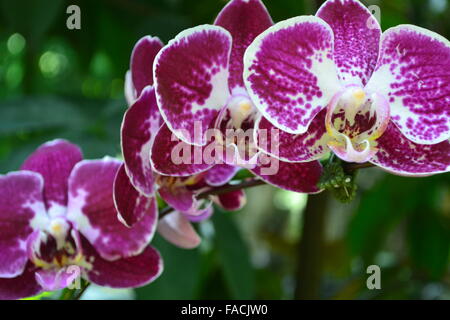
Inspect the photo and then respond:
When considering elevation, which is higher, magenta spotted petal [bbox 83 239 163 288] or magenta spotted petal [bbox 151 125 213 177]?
magenta spotted petal [bbox 151 125 213 177]

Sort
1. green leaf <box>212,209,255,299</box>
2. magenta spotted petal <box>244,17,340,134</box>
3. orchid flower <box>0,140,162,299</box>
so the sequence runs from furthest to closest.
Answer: green leaf <box>212,209,255,299</box>
orchid flower <box>0,140,162,299</box>
magenta spotted petal <box>244,17,340,134</box>

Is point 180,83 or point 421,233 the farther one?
point 421,233

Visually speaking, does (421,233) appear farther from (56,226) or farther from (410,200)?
(56,226)

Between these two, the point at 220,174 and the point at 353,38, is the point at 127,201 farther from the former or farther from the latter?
the point at 353,38

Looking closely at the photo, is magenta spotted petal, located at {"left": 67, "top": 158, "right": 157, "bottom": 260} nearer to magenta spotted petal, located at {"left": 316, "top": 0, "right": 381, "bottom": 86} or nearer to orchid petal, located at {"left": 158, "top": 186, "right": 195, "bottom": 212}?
orchid petal, located at {"left": 158, "top": 186, "right": 195, "bottom": 212}

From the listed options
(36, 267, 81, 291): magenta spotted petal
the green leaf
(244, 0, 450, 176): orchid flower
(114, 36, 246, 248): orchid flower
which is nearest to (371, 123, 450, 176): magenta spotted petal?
(244, 0, 450, 176): orchid flower

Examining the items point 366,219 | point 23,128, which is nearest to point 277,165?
point 23,128

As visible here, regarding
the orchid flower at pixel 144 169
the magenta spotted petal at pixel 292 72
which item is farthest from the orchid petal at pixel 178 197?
the magenta spotted petal at pixel 292 72
